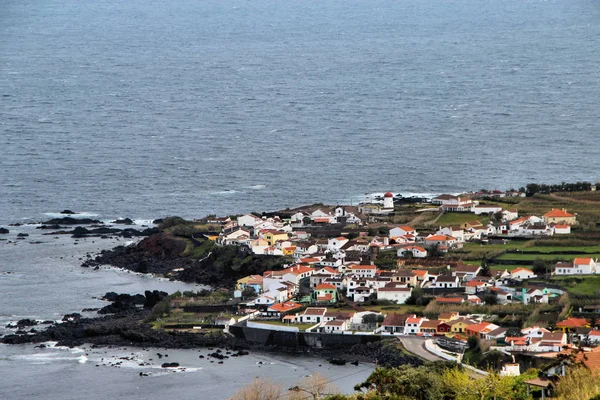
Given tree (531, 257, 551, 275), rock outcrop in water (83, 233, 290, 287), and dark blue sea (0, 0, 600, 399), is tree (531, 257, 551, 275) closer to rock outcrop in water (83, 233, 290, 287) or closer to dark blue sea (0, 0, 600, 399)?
rock outcrop in water (83, 233, 290, 287)

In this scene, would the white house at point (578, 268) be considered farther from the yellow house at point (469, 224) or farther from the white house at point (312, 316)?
the yellow house at point (469, 224)

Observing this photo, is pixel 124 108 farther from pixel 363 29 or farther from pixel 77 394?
pixel 77 394

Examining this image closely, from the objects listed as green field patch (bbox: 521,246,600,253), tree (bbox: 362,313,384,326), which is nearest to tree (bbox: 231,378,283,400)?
tree (bbox: 362,313,384,326)

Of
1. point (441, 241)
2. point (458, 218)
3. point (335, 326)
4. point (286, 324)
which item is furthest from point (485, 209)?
point (335, 326)

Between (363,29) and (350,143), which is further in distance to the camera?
(363,29)

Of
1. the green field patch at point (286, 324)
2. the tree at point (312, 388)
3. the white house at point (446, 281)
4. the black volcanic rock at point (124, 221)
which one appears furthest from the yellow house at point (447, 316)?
the black volcanic rock at point (124, 221)

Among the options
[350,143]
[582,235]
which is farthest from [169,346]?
[350,143]

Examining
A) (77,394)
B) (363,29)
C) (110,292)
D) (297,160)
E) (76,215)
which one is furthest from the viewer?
(363,29)
